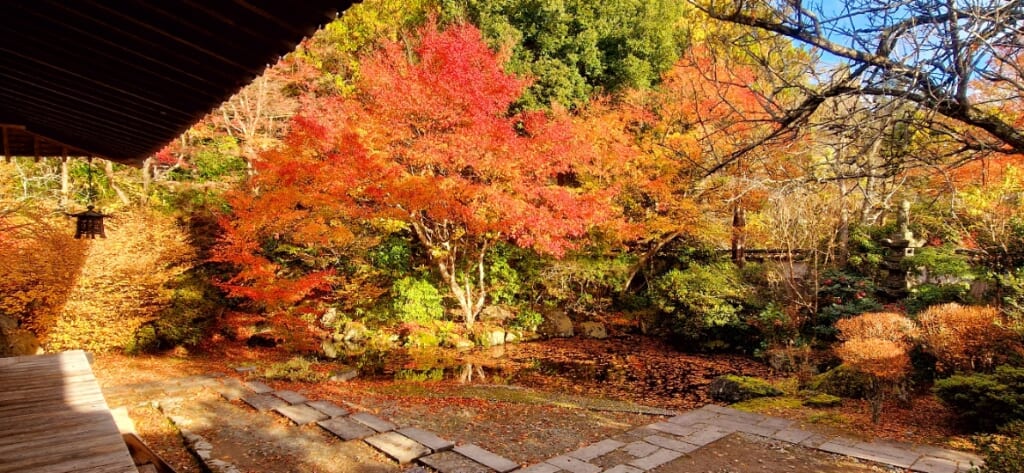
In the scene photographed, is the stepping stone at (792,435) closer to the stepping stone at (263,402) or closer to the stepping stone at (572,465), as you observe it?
the stepping stone at (572,465)

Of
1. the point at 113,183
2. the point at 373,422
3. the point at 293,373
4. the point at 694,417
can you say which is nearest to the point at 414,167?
the point at 293,373

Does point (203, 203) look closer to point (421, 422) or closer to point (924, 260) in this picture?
point (421, 422)

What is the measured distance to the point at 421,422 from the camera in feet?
20.0

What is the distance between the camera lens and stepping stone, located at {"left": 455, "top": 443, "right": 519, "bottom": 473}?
479cm

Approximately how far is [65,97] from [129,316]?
8.16m

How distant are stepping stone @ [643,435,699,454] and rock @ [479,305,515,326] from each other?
786 cm

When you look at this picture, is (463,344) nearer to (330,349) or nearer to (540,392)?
(330,349)

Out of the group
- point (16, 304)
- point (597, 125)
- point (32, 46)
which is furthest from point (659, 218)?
point (16, 304)

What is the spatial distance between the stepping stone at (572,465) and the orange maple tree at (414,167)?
5.84 metres

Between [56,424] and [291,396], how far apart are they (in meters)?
3.88

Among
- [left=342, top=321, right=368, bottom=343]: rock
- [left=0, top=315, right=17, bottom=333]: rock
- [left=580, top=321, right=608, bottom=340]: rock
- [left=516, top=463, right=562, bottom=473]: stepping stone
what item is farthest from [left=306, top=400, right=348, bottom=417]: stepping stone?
[left=580, top=321, right=608, bottom=340]: rock

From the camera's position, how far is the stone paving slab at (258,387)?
7105 mm

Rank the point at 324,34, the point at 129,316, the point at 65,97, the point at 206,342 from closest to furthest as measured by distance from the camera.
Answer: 1. the point at 65,97
2. the point at 129,316
3. the point at 206,342
4. the point at 324,34

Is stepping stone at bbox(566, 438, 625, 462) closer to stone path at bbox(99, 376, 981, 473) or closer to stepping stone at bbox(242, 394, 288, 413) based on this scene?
stone path at bbox(99, 376, 981, 473)
